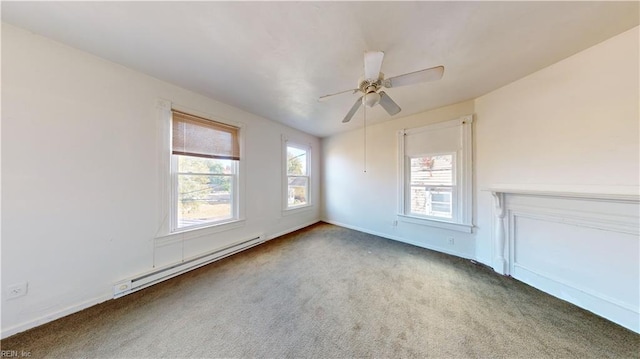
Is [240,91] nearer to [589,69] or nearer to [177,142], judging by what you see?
[177,142]

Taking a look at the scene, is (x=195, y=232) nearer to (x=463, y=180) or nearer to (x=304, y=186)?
(x=304, y=186)

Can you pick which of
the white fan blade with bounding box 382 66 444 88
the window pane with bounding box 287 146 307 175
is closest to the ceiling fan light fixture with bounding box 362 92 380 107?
the white fan blade with bounding box 382 66 444 88

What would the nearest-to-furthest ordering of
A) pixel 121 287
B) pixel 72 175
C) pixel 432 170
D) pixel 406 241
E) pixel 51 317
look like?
1. pixel 51 317
2. pixel 72 175
3. pixel 121 287
4. pixel 432 170
5. pixel 406 241

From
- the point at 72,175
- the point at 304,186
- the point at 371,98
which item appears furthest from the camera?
the point at 304,186

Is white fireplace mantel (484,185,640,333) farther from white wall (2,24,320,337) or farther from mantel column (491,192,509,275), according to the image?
white wall (2,24,320,337)

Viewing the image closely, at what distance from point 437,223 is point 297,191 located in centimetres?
289

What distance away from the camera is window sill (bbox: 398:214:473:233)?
2910 millimetres

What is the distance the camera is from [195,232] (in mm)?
2598

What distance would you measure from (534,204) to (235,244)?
3.99m

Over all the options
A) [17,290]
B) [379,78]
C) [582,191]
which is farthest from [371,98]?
[17,290]

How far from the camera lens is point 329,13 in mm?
1337

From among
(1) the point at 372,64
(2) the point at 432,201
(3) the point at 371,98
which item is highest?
(1) the point at 372,64

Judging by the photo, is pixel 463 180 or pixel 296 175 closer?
pixel 463 180

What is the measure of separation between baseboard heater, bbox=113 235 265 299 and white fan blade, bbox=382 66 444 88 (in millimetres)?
3083
